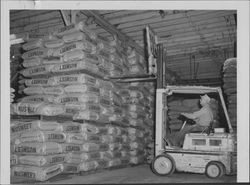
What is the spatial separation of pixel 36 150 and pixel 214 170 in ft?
9.81

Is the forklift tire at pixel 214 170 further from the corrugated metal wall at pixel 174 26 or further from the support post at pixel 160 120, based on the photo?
the corrugated metal wall at pixel 174 26

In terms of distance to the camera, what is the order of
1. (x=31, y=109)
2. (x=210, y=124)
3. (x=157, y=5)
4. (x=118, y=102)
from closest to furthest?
(x=157, y=5), (x=31, y=109), (x=210, y=124), (x=118, y=102)

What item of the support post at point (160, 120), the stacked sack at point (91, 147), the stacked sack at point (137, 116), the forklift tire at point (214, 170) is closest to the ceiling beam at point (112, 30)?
the stacked sack at point (137, 116)

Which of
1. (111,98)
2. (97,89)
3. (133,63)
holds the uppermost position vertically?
(133,63)

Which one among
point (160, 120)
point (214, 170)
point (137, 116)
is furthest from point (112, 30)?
point (214, 170)

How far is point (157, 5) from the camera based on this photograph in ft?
16.5

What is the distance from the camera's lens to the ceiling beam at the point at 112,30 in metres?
7.01

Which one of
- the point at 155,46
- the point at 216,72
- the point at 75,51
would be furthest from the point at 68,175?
the point at 216,72

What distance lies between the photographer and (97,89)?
21.6ft

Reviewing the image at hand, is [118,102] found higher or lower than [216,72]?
lower

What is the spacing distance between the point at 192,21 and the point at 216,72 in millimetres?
4126

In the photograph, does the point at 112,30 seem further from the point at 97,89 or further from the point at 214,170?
the point at 214,170

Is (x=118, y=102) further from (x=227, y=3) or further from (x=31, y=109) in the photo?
(x=227, y=3)

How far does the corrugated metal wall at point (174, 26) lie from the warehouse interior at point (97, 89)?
0.02 metres
